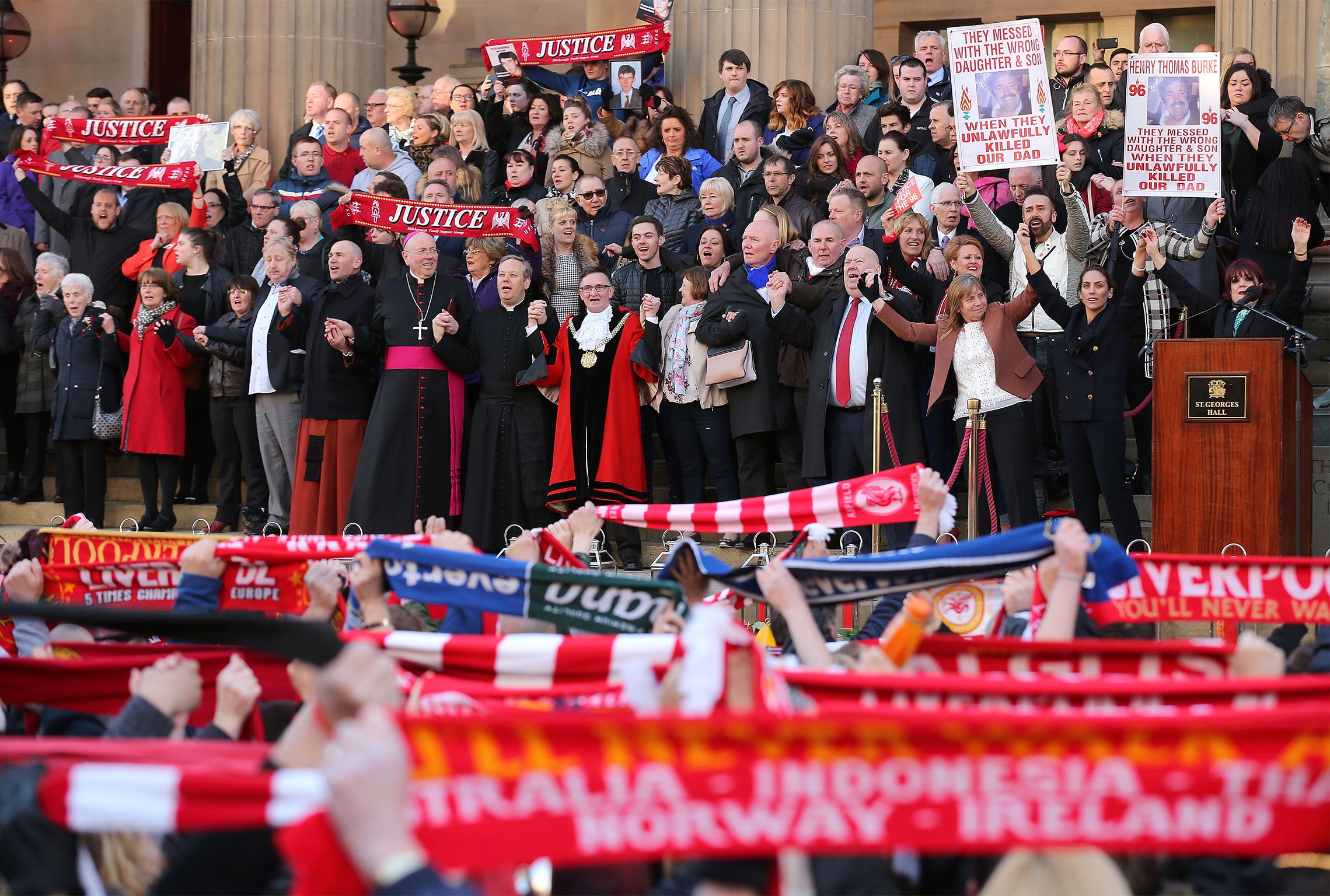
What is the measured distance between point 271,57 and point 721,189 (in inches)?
305

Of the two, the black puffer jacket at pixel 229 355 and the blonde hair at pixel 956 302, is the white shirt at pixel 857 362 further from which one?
the black puffer jacket at pixel 229 355

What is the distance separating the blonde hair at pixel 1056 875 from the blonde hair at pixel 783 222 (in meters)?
7.96

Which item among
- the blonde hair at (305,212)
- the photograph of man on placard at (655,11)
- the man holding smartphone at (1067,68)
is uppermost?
the photograph of man on placard at (655,11)

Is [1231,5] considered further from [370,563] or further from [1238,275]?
[370,563]

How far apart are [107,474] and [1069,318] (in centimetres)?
783

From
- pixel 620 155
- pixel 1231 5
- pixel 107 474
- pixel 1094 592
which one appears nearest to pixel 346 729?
pixel 1094 592

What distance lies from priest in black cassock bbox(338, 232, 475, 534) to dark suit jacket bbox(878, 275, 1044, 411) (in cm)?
291

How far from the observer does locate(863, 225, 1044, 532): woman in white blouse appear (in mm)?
10219

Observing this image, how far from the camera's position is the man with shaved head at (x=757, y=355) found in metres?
11.0

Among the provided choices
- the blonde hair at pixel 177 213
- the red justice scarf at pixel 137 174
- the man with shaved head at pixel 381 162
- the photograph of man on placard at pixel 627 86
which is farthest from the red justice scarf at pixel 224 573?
the photograph of man on placard at pixel 627 86

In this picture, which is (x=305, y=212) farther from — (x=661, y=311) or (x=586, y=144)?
(x=661, y=311)

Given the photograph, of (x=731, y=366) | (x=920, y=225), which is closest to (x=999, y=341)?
(x=920, y=225)

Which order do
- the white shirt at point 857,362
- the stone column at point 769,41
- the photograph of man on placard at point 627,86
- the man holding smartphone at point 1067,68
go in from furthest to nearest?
the stone column at point 769,41 < the photograph of man on placard at point 627,86 < the man holding smartphone at point 1067,68 < the white shirt at point 857,362

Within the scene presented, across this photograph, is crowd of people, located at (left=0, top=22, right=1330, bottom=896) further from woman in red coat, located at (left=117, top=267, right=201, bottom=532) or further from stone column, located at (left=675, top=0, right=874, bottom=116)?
stone column, located at (left=675, top=0, right=874, bottom=116)
